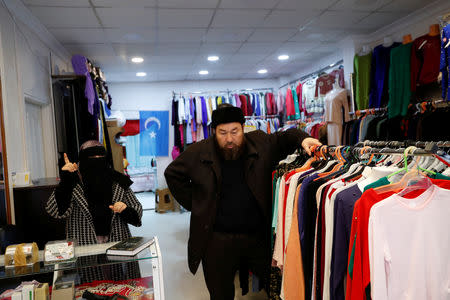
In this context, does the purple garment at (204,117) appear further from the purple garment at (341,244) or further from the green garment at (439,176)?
the green garment at (439,176)

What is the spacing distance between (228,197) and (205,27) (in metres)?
3.02

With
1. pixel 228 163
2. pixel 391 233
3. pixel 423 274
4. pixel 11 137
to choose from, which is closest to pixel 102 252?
pixel 228 163

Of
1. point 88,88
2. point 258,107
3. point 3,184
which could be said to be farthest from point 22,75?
point 258,107

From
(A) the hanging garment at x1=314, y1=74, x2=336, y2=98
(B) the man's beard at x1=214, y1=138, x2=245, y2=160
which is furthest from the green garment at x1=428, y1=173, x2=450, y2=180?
(A) the hanging garment at x1=314, y1=74, x2=336, y2=98

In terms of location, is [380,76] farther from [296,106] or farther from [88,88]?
[88,88]

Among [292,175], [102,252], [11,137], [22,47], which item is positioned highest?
[22,47]

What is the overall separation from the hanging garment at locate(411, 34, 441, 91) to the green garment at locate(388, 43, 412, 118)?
8 cm

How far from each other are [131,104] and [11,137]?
5.17 meters

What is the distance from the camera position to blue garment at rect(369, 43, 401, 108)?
4.43 meters

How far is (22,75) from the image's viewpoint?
3479 millimetres

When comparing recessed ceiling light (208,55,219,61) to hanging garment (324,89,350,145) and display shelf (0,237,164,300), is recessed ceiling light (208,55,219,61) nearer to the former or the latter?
hanging garment (324,89,350,145)

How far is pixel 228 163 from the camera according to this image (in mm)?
2170

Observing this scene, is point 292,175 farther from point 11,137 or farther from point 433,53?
point 433,53

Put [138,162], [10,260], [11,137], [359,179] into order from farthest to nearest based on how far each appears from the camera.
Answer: [138,162], [11,137], [359,179], [10,260]
